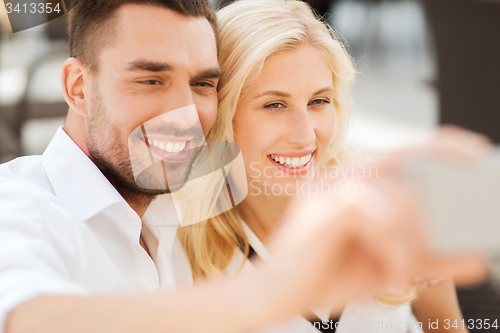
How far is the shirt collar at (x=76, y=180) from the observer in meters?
0.40

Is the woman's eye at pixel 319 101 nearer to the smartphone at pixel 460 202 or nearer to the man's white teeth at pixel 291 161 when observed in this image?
the man's white teeth at pixel 291 161

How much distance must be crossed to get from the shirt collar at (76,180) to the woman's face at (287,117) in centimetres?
19

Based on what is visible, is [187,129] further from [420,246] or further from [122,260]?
[420,246]

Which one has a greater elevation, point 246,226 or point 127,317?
point 127,317

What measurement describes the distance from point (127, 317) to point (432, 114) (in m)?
0.59

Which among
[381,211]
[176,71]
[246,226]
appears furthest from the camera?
[246,226]

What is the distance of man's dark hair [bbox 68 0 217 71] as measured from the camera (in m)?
0.39

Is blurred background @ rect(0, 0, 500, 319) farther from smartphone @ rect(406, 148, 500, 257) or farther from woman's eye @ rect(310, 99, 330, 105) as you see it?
smartphone @ rect(406, 148, 500, 257)

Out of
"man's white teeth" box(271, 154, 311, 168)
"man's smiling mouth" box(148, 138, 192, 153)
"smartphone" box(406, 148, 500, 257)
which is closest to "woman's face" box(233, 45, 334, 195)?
"man's white teeth" box(271, 154, 311, 168)

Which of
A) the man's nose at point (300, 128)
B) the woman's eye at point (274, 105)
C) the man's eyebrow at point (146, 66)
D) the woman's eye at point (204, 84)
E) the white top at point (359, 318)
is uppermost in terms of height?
the man's eyebrow at point (146, 66)

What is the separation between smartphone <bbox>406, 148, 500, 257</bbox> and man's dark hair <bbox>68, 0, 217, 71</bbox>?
0.32 metres

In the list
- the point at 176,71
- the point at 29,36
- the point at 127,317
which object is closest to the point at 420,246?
the point at 127,317

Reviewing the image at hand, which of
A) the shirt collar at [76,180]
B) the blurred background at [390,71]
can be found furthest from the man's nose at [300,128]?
the shirt collar at [76,180]

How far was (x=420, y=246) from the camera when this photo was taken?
17 cm
